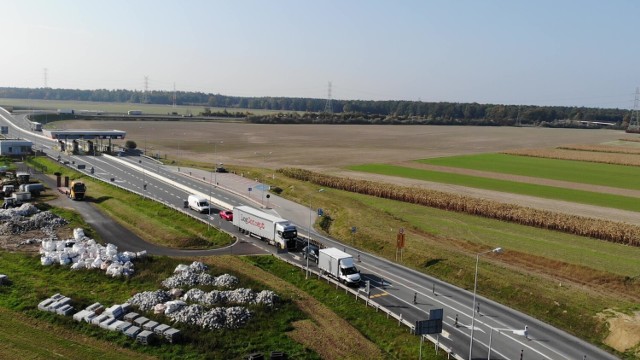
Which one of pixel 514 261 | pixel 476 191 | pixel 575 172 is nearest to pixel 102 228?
pixel 514 261

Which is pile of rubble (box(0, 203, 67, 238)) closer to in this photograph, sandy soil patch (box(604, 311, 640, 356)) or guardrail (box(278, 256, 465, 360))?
guardrail (box(278, 256, 465, 360))

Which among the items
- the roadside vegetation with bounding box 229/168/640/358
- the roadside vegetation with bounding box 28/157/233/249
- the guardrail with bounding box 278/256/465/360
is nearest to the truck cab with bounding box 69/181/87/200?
the roadside vegetation with bounding box 28/157/233/249

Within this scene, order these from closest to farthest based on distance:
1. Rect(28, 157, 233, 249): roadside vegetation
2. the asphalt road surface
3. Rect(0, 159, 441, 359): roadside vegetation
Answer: Rect(0, 159, 441, 359): roadside vegetation
the asphalt road surface
Rect(28, 157, 233, 249): roadside vegetation

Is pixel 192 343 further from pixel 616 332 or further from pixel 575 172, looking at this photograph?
pixel 575 172

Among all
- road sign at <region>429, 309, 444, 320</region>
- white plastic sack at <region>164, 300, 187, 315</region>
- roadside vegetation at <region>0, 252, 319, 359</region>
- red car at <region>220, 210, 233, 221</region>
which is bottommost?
roadside vegetation at <region>0, 252, 319, 359</region>

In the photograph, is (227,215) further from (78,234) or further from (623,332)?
(623,332)

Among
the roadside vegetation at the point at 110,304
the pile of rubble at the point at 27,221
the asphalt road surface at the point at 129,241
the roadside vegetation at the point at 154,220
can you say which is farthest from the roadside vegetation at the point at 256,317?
the pile of rubble at the point at 27,221
